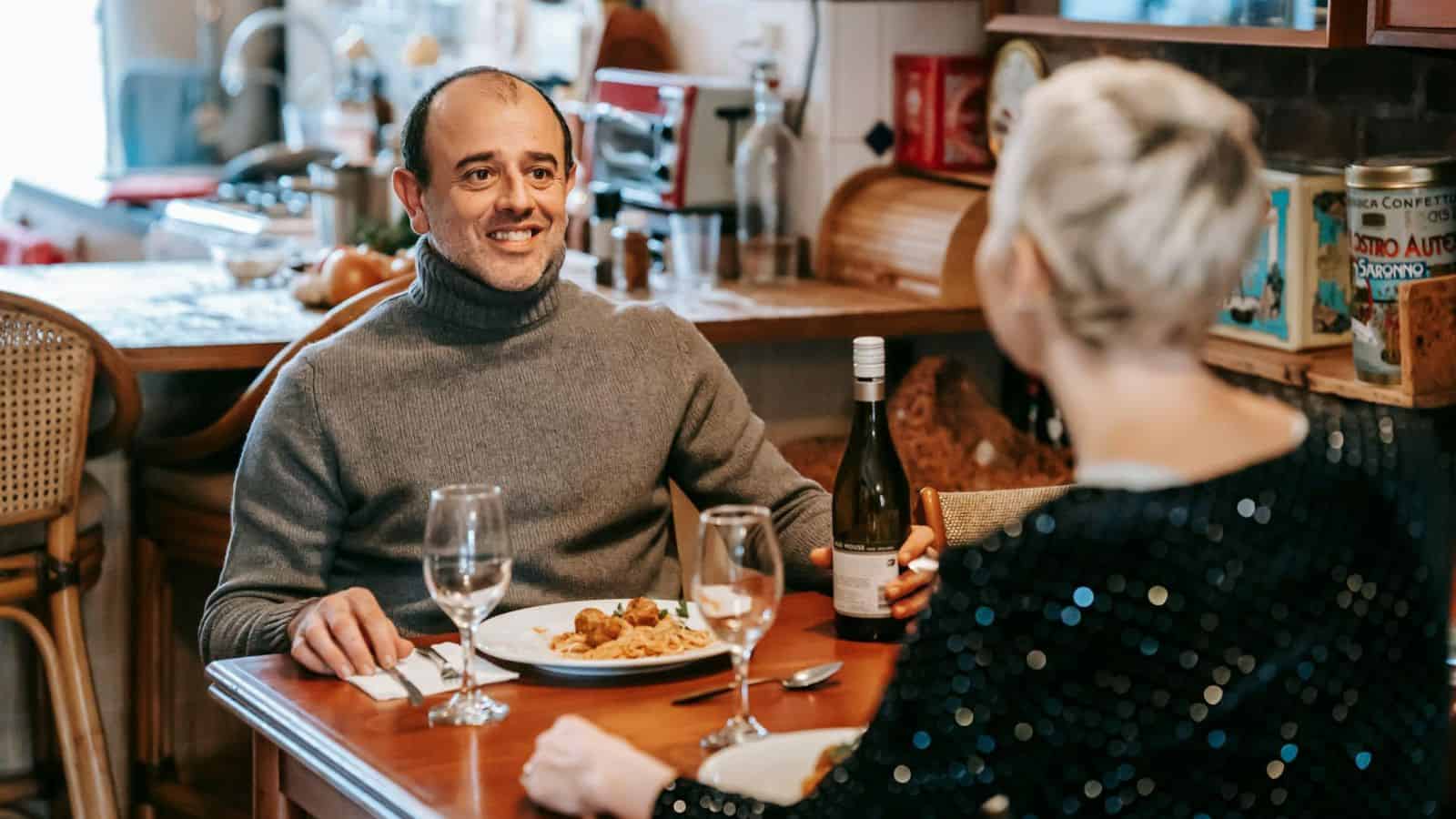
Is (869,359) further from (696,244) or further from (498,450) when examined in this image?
(696,244)

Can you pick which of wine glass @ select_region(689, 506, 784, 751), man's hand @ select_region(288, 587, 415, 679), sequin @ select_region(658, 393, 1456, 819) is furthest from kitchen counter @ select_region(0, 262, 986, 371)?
sequin @ select_region(658, 393, 1456, 819)

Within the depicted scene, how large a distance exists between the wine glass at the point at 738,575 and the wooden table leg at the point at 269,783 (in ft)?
1.55

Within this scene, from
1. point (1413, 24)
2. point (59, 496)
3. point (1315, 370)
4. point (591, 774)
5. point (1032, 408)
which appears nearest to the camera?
point (591, 774)

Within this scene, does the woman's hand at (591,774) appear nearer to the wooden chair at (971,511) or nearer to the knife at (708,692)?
the knife at (708,692)

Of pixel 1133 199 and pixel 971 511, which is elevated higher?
pixel 1133 199

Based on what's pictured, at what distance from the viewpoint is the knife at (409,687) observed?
159 cm

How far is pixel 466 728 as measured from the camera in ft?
5.05

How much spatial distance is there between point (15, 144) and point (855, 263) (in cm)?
488

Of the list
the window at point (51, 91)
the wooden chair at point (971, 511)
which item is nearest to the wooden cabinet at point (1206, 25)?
the wooden chair at point (971, 511)

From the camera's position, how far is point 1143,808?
1176 mm

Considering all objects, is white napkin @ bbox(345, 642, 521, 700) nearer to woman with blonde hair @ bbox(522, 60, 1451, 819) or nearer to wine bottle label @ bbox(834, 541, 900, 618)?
wine bottle label @ bbox(834, 541, 900, 618)

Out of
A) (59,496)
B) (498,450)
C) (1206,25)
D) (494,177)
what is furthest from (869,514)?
(59,496)

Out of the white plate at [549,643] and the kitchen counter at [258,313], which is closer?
the white plate at [549,643]

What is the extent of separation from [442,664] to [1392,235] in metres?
1.37
